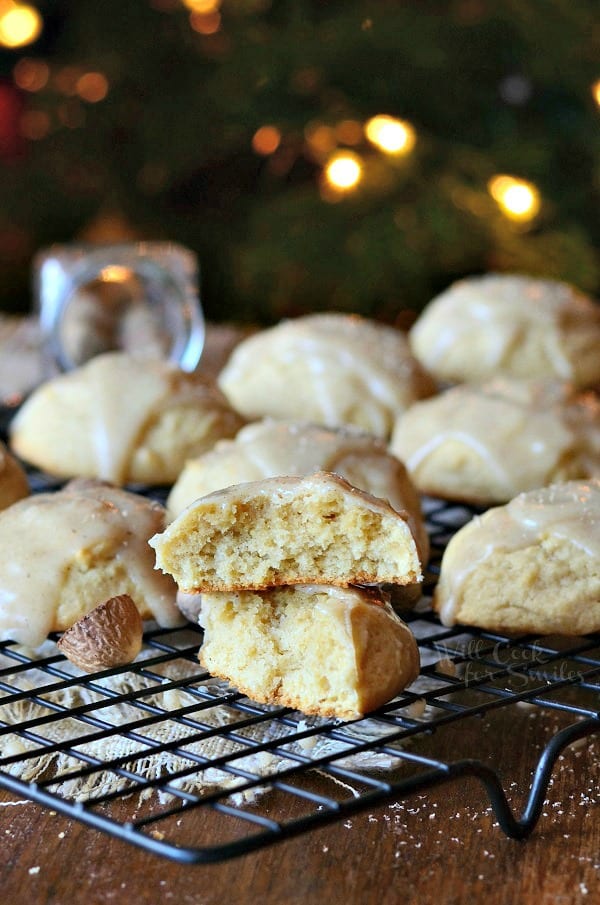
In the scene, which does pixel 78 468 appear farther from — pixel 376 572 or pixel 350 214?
pixel 350 214

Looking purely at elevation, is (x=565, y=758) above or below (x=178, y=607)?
below

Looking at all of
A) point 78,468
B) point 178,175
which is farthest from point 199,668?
point 178,175

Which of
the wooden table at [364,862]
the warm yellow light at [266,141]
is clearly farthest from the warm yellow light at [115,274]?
the wooden table at [364,862]

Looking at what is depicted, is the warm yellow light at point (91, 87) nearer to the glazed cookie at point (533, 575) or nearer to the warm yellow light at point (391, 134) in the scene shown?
the warm yellow light at point (391, 134)

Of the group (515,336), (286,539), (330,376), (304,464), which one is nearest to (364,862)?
(286,539)

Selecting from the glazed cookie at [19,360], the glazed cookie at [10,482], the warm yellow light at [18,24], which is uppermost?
the warm yellow light at [18,24]

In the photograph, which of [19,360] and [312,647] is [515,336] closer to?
[19,360]
